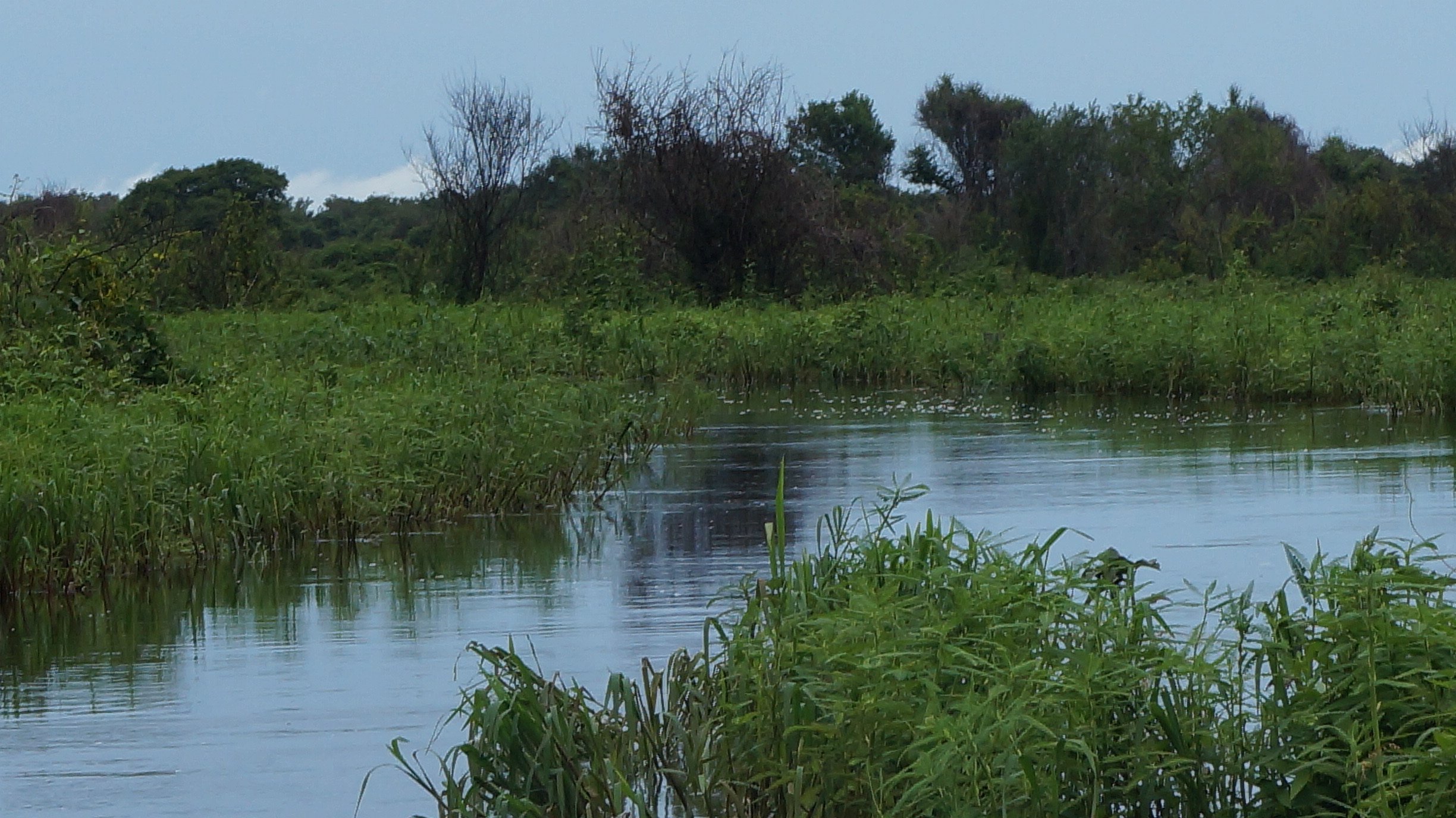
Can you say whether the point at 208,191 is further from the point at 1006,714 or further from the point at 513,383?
the point at 1006,714

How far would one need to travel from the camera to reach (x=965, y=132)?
55.9 meters

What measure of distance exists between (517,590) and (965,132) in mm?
47795

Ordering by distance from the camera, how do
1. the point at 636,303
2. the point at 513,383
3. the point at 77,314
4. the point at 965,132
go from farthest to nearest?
the point at 965,132
the point at 636,303
the point at 77,314
the point at 513,383

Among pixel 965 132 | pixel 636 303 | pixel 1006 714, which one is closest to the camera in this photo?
pixel 1006 714

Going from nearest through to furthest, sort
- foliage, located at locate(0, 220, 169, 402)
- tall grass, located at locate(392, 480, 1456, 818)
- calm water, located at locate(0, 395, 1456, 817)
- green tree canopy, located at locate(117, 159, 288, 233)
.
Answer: tall grass, located at locate(392, 480, 1456, 818), calm water, located at locate(0, 395, 1456, 817), foliage, located at locate(0, 220, 169, 402), green tree canopy, located at locate(117, 159, 288, 233)

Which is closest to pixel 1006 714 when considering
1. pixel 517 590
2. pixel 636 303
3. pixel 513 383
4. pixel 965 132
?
pixel 517 590

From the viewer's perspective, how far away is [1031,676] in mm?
4789

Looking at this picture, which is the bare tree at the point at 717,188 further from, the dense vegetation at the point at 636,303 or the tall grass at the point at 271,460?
the tall grass at the point at 271,460

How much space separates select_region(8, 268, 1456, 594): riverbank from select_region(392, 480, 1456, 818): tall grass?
4.96 metres

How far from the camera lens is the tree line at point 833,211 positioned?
35.3 m

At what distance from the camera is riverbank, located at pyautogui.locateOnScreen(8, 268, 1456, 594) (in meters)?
10.3

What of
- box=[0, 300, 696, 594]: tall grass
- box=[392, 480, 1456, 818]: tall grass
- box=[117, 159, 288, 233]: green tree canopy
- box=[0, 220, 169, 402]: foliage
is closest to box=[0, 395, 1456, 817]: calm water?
box=[0, 300, 696, 594]: tall grass

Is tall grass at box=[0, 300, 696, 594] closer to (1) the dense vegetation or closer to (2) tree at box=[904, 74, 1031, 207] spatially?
(1) the dense vegetation

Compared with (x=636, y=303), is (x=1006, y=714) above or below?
below
